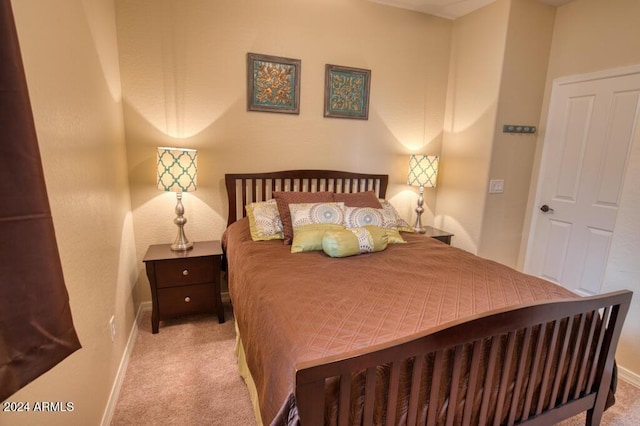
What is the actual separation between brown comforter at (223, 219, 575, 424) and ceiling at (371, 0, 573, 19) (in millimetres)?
2359

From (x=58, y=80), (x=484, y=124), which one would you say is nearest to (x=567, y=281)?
(x=484, y=124)

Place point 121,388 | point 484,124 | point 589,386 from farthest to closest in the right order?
point 484,124
point 121,388
point 589,386

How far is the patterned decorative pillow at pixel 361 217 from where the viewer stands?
2375 mm

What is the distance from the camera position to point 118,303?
1.95m

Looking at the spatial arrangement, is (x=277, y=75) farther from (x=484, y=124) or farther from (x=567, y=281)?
(x=567, y=281)

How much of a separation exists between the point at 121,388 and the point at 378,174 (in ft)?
8.81

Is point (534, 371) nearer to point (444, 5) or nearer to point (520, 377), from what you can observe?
point (520, 377)

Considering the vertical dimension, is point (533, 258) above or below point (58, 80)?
below

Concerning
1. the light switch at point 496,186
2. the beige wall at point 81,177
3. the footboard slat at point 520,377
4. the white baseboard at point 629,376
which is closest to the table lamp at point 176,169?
the beige wall at point 81,177

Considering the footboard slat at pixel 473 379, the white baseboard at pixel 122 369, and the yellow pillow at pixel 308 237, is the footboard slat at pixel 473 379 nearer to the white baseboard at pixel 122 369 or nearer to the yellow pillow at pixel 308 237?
the yellow pillow at pixel 308 237

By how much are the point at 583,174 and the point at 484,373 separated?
7.95 ft

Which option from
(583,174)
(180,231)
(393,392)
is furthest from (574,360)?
(180,231)

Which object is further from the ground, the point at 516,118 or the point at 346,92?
the point at 346,92

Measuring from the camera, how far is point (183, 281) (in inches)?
94.5
